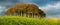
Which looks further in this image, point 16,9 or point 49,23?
point 16,9

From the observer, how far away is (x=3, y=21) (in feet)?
10.6

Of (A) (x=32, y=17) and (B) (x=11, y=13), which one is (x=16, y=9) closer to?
(B) (x=11, y=13)

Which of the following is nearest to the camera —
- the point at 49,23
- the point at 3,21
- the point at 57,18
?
the point at 3,21

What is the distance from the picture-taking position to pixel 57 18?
3.89 meters

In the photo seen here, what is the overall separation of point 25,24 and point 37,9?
28.4 inches

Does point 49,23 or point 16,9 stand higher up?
point 16,9

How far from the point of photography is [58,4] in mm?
3969

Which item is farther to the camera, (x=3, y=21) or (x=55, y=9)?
(x=55, y=9)

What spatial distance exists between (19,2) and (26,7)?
0.63 ft

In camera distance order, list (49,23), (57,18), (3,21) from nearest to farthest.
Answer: (3,21)
(49,23)
(57,18)

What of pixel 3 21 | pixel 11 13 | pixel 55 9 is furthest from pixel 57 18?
pixel 3 21

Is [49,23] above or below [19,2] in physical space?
below

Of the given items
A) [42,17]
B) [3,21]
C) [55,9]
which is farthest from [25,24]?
[55,9]

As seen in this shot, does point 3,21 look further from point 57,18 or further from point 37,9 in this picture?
point 57,18
